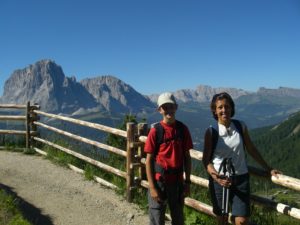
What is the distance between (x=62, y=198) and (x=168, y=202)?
4.46m

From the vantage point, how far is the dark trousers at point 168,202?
16.8 feet

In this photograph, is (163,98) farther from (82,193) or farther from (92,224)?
(82,193)

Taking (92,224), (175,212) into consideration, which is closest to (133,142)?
(92,224)

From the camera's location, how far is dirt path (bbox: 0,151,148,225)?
26.0 ft

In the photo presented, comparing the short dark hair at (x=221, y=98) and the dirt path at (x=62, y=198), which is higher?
the short dark hair at (x=221, y=98)

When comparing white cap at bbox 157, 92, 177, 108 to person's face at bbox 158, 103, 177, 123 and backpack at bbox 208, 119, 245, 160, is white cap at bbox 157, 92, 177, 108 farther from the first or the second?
backpack at bbox 208, 119, 245, 160

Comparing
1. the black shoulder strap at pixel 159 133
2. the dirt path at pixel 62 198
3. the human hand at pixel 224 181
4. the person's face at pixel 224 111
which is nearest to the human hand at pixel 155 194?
the black shoulder strap at pixel 159 133

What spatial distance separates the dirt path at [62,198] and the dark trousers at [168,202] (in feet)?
8.87

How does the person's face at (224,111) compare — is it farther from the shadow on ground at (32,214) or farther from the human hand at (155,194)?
the shadow on ground at (32,214)

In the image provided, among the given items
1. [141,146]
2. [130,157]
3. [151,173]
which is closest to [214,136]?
[151,173]

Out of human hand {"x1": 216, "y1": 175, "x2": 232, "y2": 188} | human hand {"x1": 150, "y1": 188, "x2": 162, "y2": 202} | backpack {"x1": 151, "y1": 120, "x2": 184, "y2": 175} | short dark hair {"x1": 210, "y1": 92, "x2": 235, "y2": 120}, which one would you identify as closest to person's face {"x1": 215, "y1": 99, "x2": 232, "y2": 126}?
short dark hair {"x1": 210, "y1": 92, "x2": 235, "y2": 120}

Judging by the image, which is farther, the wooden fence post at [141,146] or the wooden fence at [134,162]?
the wooden fence post at [141,146]

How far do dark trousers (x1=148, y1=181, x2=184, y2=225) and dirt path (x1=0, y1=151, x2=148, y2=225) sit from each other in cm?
270

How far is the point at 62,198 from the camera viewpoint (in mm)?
9055
